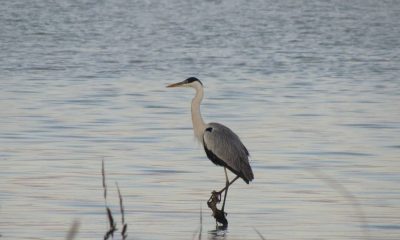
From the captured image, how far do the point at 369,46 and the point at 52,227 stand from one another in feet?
77.5

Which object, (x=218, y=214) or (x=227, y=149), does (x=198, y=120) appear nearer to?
(x=227, y=149)

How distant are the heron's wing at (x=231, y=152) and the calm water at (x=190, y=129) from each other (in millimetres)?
347

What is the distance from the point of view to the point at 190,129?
16.6 m

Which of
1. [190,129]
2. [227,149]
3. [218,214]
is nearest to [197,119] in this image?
[227,149]

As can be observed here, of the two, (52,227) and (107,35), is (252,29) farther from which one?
(52,227)

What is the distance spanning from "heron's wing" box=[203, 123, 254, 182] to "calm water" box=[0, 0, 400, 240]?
0.35 m

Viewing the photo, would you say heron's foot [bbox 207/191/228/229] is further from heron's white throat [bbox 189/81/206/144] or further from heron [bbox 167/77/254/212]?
heron's white throat [bbox 189/81/206/144]

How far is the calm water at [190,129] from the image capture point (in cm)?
1053

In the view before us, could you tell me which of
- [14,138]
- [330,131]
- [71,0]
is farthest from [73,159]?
[71,0]

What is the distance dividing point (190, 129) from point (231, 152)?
5727 mm

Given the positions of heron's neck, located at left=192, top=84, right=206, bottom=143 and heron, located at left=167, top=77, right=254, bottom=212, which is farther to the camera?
heron's neck, located at left=192, top=84, right=206, bottom=143

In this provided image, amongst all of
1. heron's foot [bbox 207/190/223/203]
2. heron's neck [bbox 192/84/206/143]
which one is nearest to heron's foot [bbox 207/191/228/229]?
heron's foot [bbox 207/190/223/203]

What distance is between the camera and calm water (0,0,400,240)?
34.6 feet

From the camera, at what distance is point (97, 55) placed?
98.7ft
